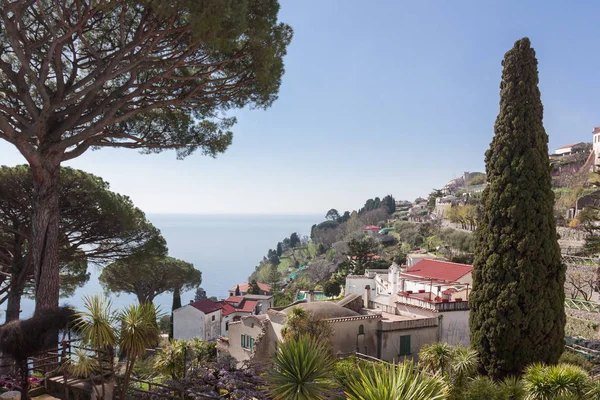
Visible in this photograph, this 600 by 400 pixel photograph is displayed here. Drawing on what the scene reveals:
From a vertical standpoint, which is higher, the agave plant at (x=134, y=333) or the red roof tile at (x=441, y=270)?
the agave plant at (x=134, y=333)

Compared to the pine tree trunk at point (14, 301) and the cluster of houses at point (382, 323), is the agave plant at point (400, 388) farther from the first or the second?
the pine tree trunk at point (14, 301)

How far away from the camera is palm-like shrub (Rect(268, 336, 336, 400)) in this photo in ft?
23.9

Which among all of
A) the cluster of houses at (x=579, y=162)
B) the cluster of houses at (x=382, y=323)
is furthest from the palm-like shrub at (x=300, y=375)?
the cluster of houses at (x=579, y=162)

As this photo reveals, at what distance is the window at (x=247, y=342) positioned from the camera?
20.9 meters

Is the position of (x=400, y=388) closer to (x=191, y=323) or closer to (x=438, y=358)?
Result: (x=438, y=358)

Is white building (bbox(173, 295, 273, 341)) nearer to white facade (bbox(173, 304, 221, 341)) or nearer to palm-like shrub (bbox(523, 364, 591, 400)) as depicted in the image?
white facade (bbox(173, 304, 221, 341))

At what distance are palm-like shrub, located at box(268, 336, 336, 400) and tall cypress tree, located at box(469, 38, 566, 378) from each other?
8.56 meters

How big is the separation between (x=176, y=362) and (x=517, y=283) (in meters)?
11.5

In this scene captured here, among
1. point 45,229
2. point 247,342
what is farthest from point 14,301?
point 247,342

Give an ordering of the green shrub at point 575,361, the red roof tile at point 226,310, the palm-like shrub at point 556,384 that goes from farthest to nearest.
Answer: the red roof tile at point 226,310 < the green shrub at point 575,361 < the palm-like shrub at point 556,384

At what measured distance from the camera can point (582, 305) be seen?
83.9 feet

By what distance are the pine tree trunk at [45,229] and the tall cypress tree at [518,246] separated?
1351cm

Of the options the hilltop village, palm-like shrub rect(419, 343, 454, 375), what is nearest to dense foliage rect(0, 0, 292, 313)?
the hilltop village

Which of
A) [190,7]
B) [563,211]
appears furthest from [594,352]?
[563,211]
